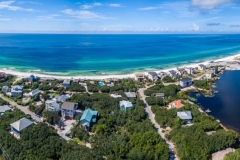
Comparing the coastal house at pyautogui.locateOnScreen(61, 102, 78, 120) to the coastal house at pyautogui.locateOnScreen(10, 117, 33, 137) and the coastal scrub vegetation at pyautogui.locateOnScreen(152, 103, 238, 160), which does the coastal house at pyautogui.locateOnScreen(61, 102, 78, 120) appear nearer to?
the coastal house at pyautogui.locateOnScreen(10, 117, 33, 137)

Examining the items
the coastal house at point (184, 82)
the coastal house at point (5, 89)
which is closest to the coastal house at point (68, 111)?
the coastal house at point (5, 89)

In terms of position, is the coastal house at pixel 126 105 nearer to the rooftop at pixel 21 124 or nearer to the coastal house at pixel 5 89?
the rooftop at pixel 21 124

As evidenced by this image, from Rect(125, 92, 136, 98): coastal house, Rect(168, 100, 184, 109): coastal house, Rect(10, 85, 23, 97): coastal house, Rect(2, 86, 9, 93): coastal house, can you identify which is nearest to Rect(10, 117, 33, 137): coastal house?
Rect(10, 85, 23, 97): coastal house

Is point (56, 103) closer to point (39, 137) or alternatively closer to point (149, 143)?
point (39, 137)

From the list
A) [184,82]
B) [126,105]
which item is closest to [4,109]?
[126,105]

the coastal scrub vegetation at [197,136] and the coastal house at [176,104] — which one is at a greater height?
the coastal house at [176,104]
